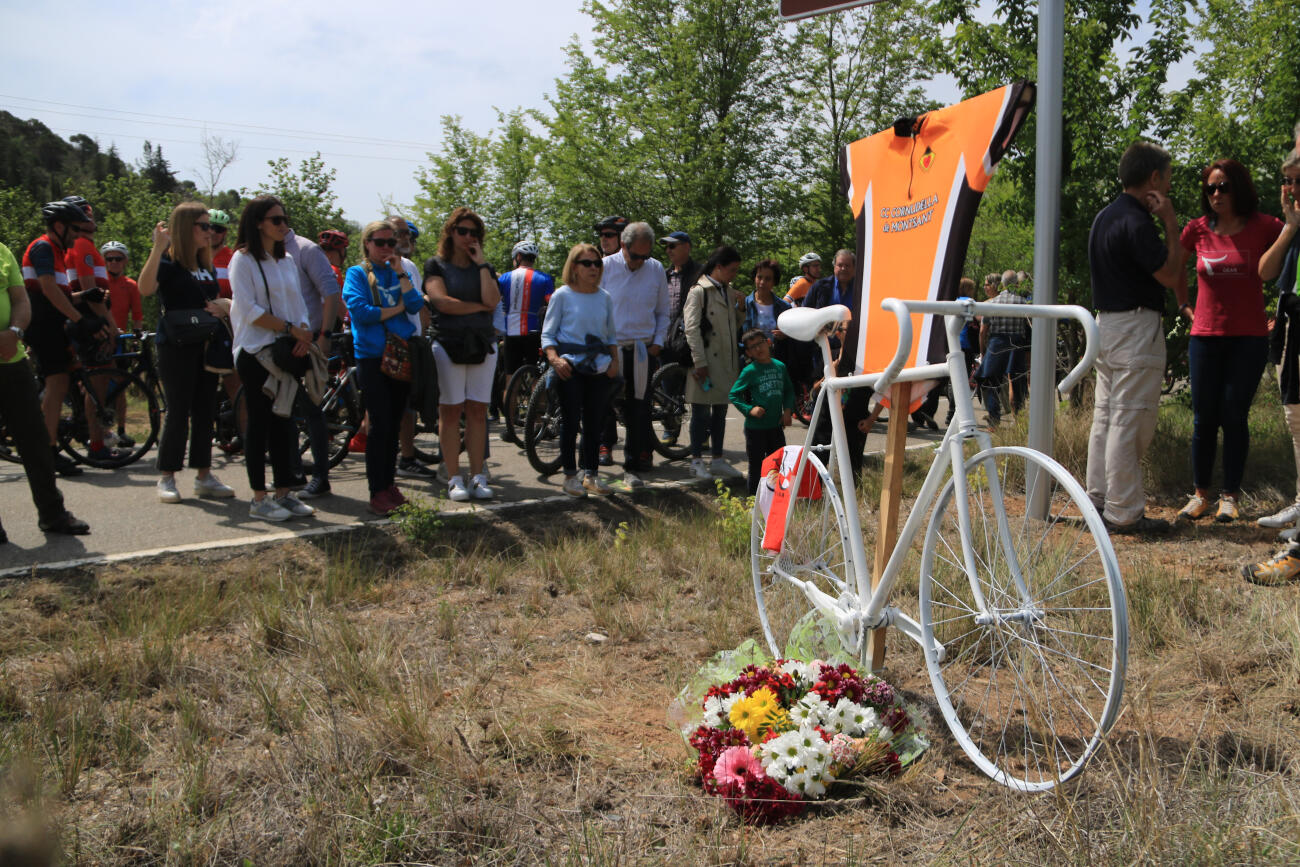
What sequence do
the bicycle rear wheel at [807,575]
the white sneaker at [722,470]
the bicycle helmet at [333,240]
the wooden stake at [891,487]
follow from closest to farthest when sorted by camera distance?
the wooden stake at [891,487] → the bicycle rear wheel at [807,575] → the white sneaker at [722,470] → the bicycle helmet at [333,240]

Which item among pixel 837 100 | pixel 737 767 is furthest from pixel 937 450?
pixel 837 100

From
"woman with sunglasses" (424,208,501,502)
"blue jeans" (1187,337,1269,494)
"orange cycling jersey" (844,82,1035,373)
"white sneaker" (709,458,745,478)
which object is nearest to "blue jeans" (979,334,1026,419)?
"white sneaker" (709,458,745,478)

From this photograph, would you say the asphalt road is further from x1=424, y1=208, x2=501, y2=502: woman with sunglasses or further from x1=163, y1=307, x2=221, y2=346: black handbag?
x1=163, y1=307, x2=221, y2=346: black handbag

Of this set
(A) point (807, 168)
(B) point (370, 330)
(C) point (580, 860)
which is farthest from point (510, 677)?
(A) point (807, 168)

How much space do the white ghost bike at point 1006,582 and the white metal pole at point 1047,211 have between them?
2.34m

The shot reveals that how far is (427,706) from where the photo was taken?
331 cm

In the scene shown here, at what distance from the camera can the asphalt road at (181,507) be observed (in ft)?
17.9

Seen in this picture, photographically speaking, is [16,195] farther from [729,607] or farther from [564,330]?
[729,607]

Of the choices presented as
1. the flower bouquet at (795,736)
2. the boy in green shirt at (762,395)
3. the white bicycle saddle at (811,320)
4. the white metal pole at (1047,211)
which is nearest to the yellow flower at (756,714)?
the flower bouquet at (795,736)

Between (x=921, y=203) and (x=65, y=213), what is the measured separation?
679 centimetres

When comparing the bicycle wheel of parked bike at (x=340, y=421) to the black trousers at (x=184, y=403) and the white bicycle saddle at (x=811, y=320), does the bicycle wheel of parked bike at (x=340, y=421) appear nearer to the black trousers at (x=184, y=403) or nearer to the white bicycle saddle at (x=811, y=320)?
the black trousers at (x=184, y=403)

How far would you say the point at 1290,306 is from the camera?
15.4 ft

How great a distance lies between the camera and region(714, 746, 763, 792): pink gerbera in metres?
2.73

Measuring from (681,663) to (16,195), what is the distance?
30.2m
